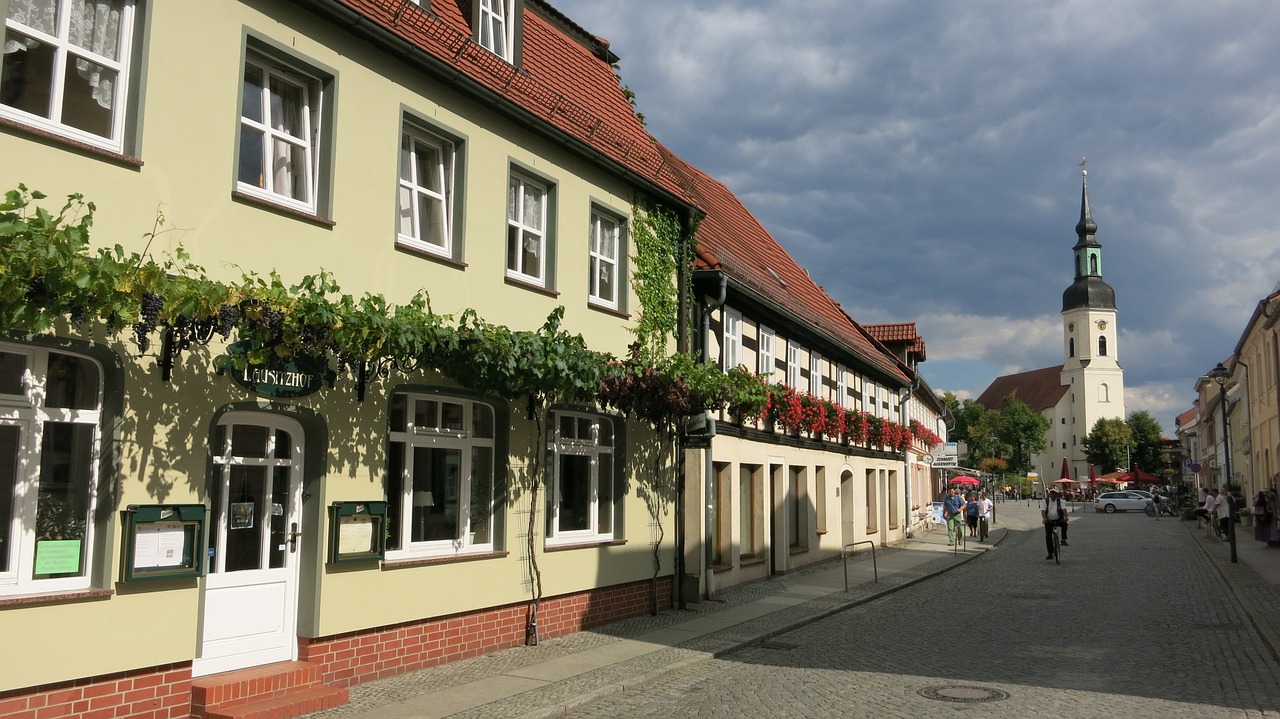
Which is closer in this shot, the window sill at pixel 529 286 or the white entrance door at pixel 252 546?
the white entrance door at pixel 252 546

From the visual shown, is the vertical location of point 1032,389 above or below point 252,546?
above

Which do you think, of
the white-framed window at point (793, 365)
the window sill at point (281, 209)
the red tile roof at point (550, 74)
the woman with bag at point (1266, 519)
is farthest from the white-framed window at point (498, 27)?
the woman with bag at point (1266, 519)

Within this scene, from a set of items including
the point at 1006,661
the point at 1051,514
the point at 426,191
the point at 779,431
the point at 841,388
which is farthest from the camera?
the point at 841,388

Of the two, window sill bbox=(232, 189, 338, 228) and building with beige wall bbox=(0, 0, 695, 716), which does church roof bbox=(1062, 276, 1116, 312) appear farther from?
window sill bbox=(232, 189, 338, 228)

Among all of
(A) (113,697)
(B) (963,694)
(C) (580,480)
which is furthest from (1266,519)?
(A) (113,697)

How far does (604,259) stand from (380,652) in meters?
6.39

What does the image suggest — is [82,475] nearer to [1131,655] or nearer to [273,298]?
[273,298]

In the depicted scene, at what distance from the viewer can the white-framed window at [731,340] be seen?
18.2 metres

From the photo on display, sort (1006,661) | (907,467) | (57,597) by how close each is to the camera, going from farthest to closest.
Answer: (907,467), (1006,661), (57,597)

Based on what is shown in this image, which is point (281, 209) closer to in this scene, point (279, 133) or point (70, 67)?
point (279, 133)

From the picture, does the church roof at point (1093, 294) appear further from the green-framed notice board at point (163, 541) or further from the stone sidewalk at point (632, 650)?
the green-framed notice board at point (163, 541)

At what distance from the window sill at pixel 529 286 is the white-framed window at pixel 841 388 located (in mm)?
14124

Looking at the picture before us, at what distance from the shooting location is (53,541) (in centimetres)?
743

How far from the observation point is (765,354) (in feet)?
67.5
